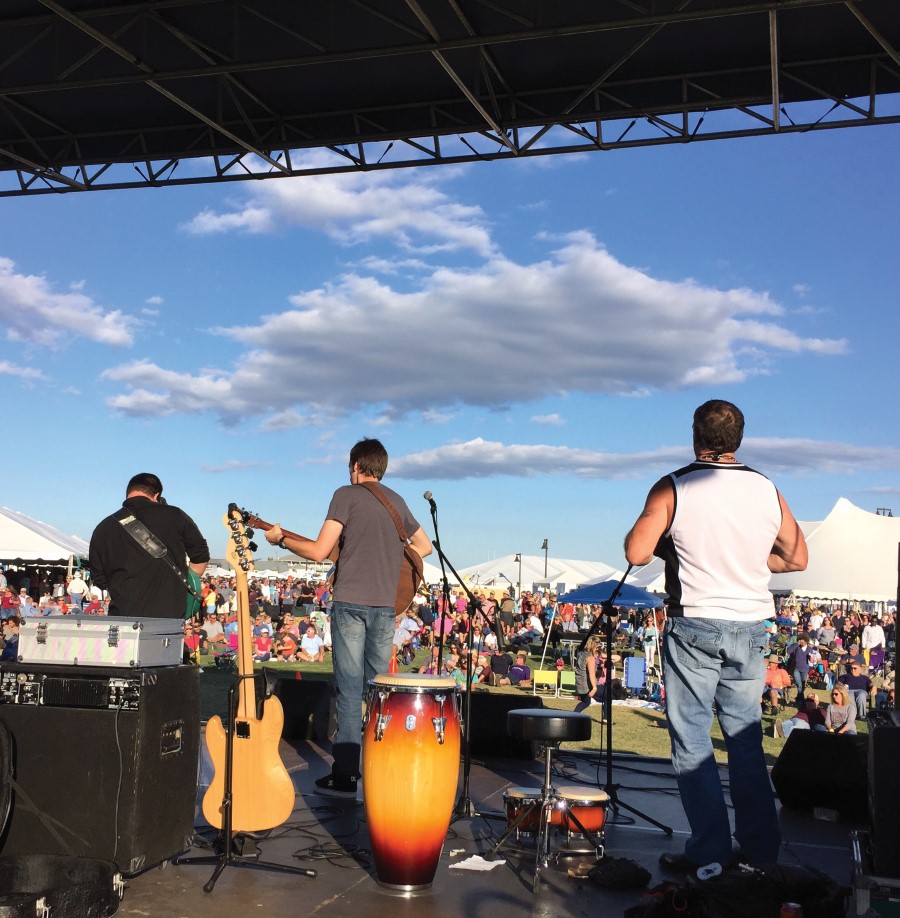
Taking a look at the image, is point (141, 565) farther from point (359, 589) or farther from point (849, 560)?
point (849, 560)

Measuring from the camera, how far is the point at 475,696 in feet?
24.9

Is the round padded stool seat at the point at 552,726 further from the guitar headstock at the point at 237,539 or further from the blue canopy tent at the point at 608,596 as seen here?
the blue canopy tent at the point at 608,596

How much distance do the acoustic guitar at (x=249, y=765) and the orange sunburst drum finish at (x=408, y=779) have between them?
551 mm

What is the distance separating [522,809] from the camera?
15.6 ft

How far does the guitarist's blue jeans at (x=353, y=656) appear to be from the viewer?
552cm

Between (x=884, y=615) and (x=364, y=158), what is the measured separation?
1229 inches

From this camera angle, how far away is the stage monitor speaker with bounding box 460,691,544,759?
7.57 meters

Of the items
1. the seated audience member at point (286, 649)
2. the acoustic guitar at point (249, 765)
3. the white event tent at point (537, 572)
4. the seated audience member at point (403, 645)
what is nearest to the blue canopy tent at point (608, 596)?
the seated audience member at point (403, 645)

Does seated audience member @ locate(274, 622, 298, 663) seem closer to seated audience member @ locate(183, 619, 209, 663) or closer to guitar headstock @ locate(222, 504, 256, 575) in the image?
seated audience member @ locate(183, 619, 209, 663)

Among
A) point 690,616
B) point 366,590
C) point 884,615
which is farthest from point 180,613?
point 884,615

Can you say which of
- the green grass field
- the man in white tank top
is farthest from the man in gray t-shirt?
the green grass field

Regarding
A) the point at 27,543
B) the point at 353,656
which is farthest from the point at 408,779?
the point at 27,543

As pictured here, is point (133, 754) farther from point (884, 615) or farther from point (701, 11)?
point (884, 615)

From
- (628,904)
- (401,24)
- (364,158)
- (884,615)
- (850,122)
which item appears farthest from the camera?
(884,615)
